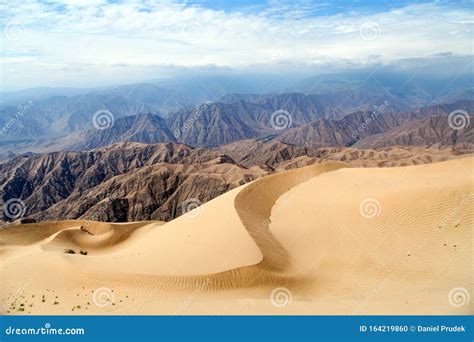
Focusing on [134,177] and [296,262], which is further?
[134,177]

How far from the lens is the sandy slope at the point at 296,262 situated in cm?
1858

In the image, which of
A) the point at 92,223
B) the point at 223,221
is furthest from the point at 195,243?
the point at 92,223

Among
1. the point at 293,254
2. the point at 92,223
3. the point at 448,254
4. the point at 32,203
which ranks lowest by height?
the point at 32,203

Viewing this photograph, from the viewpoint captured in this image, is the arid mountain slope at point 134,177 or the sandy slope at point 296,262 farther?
the arid mountain slope at point 134,177

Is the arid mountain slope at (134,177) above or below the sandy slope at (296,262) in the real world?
below

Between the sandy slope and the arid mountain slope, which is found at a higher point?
the sandy slope

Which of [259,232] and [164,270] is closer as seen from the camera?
[164,270]

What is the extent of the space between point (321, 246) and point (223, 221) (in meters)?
7.51

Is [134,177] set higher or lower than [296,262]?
lower

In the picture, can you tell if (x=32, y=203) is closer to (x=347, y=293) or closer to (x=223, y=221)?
(x=223, y=221)

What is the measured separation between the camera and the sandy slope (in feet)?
61.0

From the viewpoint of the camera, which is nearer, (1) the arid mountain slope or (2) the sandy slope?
(2) the sandy slope

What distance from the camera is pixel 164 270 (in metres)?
23.2

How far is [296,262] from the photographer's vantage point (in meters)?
24.7
